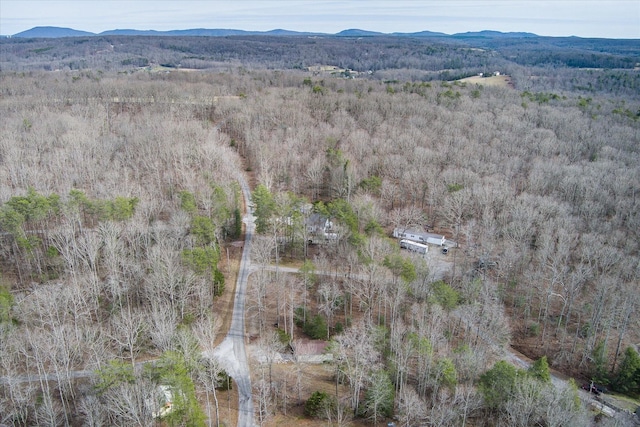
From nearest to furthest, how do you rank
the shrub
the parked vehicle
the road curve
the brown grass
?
the shrub, the road curve, the parked vehicle, the brown grass

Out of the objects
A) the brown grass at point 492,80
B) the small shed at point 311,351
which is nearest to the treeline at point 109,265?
the small shed at point 311,351

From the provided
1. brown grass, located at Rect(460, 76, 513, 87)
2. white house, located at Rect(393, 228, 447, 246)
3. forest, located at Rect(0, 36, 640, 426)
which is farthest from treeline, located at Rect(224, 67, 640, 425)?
brown grass, located at Rect(460, 76, 513, 87)

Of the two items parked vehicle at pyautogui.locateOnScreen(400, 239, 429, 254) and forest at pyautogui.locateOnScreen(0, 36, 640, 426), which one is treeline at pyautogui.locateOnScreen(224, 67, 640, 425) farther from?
parked vehicle at pyautogui.locateOnScreen(400, 239, 429, 254)

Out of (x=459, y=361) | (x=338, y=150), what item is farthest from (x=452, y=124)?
(x=459, y=361)

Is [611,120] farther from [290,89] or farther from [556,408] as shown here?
[556,408]

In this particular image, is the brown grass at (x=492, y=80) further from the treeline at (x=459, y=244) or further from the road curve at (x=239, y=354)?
the road curve at (x=239, y=354)
